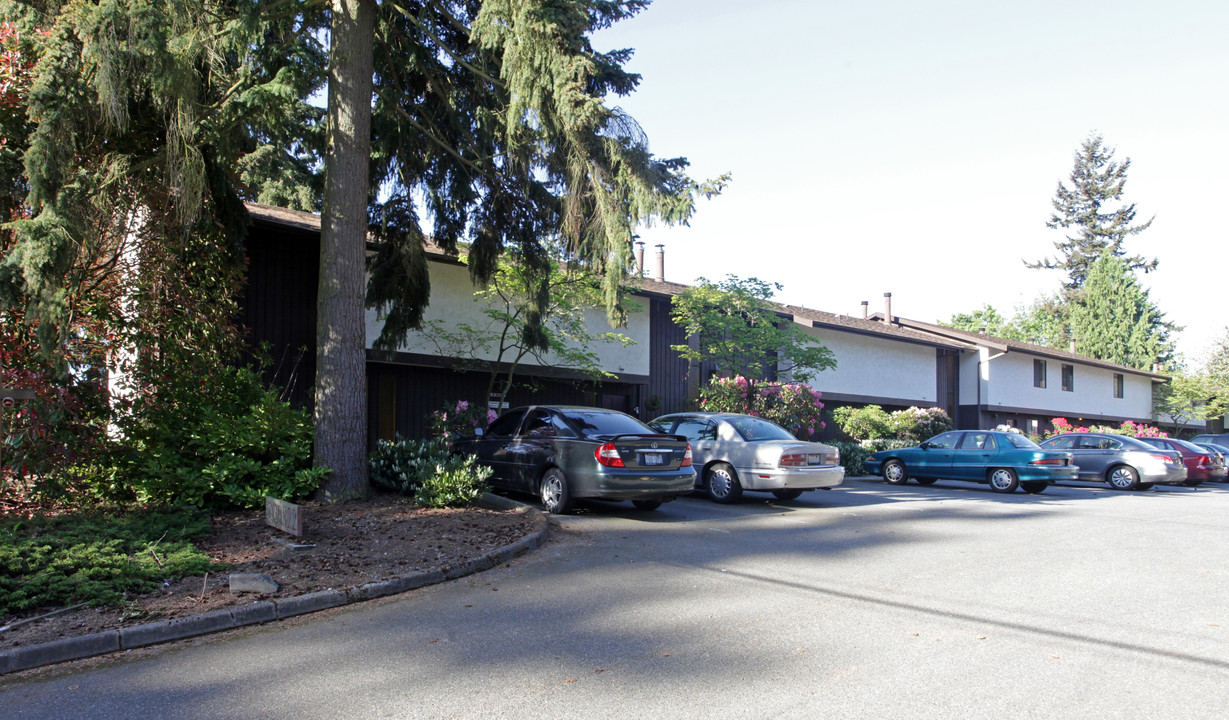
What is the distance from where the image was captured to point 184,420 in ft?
34.8

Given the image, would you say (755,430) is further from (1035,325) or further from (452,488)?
(1035,325)

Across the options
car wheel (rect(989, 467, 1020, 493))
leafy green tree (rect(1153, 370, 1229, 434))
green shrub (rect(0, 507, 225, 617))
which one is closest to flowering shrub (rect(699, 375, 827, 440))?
car wheel (rect(989, 467, 1020, 493))

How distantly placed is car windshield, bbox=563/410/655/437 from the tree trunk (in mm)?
2918

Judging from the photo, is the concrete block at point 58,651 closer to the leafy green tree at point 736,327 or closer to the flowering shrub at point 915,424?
the leafy green tree at point 736,327

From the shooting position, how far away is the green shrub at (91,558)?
6.07 metres

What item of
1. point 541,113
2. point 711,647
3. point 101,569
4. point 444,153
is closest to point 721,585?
point 711,647

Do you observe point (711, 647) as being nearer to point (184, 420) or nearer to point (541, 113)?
point (541, 113)

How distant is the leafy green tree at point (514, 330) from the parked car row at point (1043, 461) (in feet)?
24.4

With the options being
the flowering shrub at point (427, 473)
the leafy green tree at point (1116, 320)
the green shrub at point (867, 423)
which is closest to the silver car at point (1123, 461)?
the green shrub at point (867, 423)

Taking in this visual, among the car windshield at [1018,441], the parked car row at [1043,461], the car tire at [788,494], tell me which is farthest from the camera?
the car windshield at [1018,441]

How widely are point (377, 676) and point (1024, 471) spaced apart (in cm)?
1629

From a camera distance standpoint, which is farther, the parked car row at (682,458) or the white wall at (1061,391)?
the white wall at (1061,391)

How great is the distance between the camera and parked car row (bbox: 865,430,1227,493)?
17562 millimetres

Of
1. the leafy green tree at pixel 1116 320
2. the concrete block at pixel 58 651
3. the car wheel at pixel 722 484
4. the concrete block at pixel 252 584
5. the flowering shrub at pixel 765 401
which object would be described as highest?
the leafy green tree at pixel 1116 320
